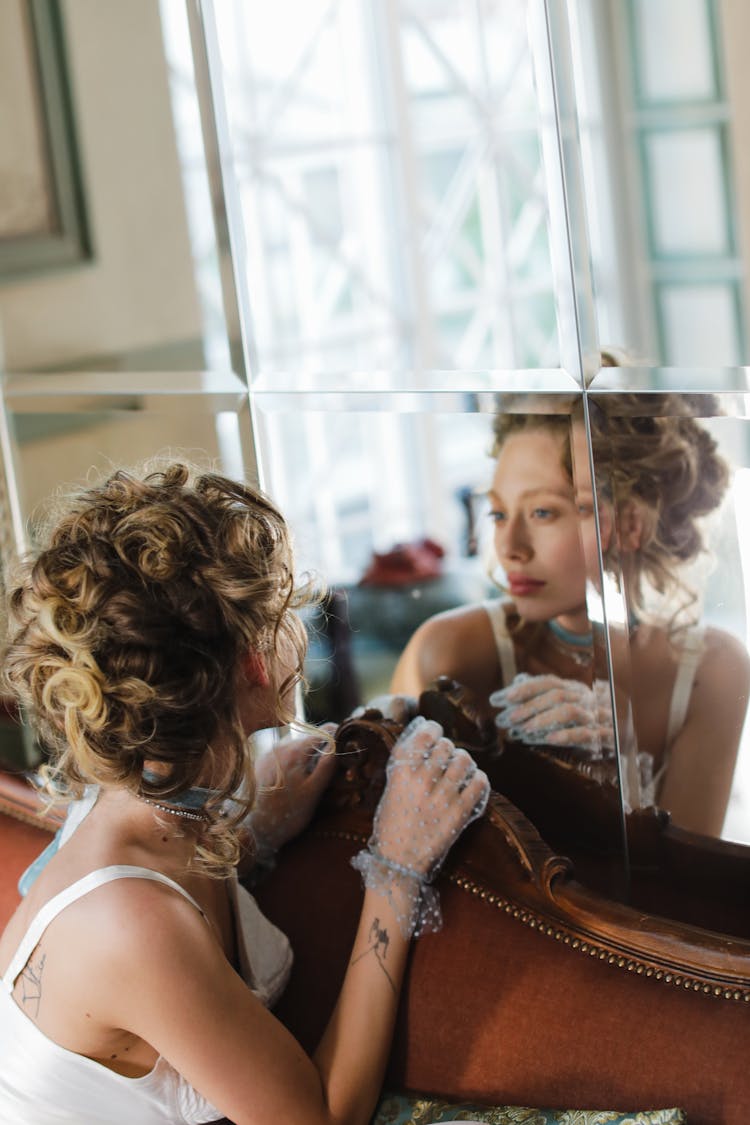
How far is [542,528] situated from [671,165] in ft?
1.31

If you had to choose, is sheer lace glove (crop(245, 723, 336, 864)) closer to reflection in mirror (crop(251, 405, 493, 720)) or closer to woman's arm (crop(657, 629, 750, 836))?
reflection in mirror (crop(251, 405, 493, 720))

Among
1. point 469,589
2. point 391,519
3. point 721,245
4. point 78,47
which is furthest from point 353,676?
point 78,47

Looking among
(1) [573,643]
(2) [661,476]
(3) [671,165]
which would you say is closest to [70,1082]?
(1) [573,643]

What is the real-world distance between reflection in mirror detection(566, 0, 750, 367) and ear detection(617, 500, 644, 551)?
155mm

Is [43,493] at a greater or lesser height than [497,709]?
greater

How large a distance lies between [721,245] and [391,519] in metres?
0.95

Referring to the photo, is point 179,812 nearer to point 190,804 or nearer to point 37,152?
point 190,804

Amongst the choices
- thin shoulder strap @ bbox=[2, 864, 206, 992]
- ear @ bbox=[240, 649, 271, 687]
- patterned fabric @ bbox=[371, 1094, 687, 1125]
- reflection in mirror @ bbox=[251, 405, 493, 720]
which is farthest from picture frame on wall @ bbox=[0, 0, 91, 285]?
patterned fabric @ bbox=[371, 1094, 687, 1125]

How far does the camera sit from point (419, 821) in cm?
120

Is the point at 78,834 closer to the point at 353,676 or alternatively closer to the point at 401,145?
the point at 353,676

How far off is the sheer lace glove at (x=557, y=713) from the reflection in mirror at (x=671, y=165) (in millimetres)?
360

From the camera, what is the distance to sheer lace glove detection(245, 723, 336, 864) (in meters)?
1.33

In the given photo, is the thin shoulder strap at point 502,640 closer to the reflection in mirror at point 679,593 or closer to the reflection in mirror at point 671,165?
the reflection in mirror at point 679,593

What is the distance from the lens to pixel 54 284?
5.94ft
